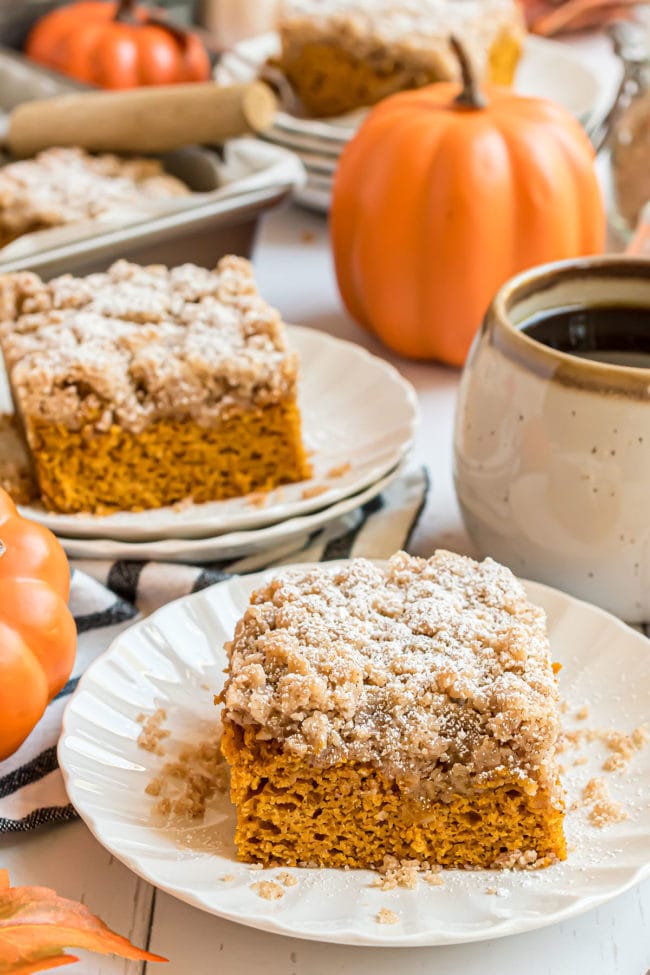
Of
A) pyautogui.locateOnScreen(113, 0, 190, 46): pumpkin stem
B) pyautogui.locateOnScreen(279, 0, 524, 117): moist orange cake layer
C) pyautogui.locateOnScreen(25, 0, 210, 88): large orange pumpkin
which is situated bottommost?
pyautogui.locateOnScreen(25, 0, 210, 88): large orange pumpkin

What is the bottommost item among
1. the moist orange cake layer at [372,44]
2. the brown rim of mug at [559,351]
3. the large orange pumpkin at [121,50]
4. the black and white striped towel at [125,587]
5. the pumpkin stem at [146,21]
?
the black and white striped towel at [125,587]

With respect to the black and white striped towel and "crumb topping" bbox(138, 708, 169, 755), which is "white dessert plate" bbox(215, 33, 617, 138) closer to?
the black and white striped towel

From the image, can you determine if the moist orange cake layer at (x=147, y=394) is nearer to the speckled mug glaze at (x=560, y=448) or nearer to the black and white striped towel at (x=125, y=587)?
the black and white striped towel at (x=125, y=587)

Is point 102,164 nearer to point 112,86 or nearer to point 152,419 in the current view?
point 112,86

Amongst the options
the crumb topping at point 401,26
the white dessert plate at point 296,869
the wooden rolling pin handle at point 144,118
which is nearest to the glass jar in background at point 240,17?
the crumb topping at point 401,26

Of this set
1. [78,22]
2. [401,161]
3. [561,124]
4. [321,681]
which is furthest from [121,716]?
[78,22]

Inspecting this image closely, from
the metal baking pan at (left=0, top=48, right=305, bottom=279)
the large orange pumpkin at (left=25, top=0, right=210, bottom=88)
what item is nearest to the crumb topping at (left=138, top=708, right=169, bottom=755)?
the metal baking pan at (left=0, top=48, right=305, bottom=279)

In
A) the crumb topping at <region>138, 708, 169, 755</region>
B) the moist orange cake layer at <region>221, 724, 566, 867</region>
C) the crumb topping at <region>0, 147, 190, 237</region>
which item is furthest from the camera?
the crumb topping at <region>0, 147, 190, 237</region>

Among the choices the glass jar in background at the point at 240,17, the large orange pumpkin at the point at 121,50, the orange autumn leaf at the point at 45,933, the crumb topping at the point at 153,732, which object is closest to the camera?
the orange autumn leaf at the point at 45,933
